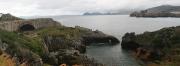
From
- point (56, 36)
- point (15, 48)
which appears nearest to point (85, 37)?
point (56, 36)

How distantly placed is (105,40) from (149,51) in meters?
37.0

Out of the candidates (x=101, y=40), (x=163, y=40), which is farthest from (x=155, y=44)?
(x=101, y=40)

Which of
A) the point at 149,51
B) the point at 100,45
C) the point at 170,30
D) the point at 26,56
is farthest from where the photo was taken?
the point at 100,45

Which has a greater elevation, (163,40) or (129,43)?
(163,40)

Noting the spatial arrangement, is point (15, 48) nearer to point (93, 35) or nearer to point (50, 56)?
point (50, 56)

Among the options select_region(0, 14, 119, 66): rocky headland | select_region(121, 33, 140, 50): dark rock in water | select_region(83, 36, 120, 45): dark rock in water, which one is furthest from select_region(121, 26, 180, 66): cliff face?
select_region(83, 36, 120, 45): dark rock in water

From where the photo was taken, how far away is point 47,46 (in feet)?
250

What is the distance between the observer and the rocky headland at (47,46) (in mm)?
37556

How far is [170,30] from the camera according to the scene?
285 ft

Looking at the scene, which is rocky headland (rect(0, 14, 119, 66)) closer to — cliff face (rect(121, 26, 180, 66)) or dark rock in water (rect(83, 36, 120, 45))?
dark rock in water (rect(83, 36, 120, 45))

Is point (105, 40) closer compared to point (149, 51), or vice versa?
point (149, 51)

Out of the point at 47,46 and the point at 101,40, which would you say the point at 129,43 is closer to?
the point at 101,40

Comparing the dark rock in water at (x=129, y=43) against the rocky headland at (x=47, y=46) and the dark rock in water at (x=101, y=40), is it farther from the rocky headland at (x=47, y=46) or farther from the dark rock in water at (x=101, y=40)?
the dark rock in water at (x=101, y=40)

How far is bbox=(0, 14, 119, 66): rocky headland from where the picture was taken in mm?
37556
